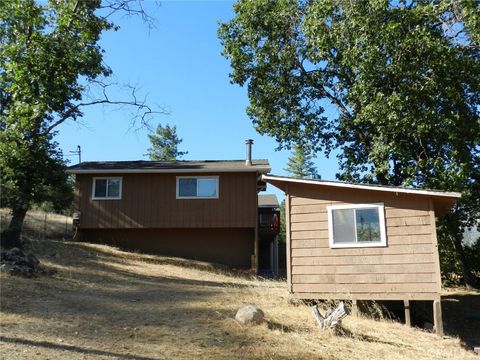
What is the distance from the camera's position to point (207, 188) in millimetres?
20594

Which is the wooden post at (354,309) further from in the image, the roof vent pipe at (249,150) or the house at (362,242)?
the roof vent pipe at (249,150)

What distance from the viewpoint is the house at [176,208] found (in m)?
20.3

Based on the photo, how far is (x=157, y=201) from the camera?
20.6 m

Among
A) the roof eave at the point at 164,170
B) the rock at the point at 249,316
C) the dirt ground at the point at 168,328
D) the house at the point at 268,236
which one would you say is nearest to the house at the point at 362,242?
the dirt ground at the point at 168,328

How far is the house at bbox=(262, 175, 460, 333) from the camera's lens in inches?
422

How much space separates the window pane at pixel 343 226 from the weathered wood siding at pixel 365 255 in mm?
217

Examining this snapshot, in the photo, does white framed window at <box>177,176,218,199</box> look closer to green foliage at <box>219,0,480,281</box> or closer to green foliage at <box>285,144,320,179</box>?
green foliage at <box>219,0,480,281</box>

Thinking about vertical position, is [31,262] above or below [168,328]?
above

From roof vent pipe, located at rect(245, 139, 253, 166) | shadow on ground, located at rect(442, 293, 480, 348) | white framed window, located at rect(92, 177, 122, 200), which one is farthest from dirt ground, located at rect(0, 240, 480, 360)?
roof vent pipe, located at rect(245, 139, 253, 166)

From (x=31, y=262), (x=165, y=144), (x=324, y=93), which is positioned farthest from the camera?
(x=165, y=144)

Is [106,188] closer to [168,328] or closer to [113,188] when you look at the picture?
[113,188]

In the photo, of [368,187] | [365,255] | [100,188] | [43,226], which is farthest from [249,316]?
[43,226]

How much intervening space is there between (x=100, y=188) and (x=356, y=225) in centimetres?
1356

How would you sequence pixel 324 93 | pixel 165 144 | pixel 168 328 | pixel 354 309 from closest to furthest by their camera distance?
pixel 168 328 → pixel 354 309 → pixel 324 93 → pixel 165 144
